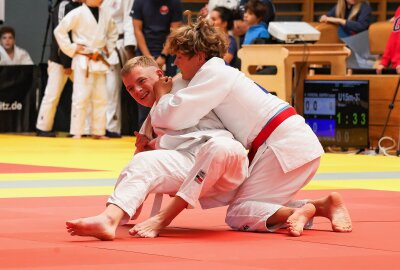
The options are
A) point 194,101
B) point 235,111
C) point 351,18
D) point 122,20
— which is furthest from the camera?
point 122,20

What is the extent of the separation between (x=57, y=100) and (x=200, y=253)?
9678 millimetres

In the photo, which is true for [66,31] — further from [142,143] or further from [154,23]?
[142,143]

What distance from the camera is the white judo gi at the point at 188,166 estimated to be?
15.0ft

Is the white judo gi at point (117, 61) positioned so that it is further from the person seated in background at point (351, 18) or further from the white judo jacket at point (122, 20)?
the person seated in background at point (351, 18)

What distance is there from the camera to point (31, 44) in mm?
16000

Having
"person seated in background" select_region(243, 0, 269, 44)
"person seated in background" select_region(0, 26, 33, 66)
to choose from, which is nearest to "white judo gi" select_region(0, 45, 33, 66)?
"person seated in background" select_region(0, 26, 33, 66)

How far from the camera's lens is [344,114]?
1119 centimetres

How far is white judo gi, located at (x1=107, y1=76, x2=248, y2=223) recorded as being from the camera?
4566 mm

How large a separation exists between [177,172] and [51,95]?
903 cm

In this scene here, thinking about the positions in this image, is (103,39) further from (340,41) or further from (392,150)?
(392,150)

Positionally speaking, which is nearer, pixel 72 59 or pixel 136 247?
pixel 136 247

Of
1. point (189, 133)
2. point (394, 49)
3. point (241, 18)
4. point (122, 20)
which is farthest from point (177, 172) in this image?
point (122, 20)

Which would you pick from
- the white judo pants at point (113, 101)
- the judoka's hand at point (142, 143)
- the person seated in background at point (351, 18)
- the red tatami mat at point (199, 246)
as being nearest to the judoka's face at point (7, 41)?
the white judo pants at point (113, 101)

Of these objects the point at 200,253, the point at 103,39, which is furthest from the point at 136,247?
the point at 103,39
